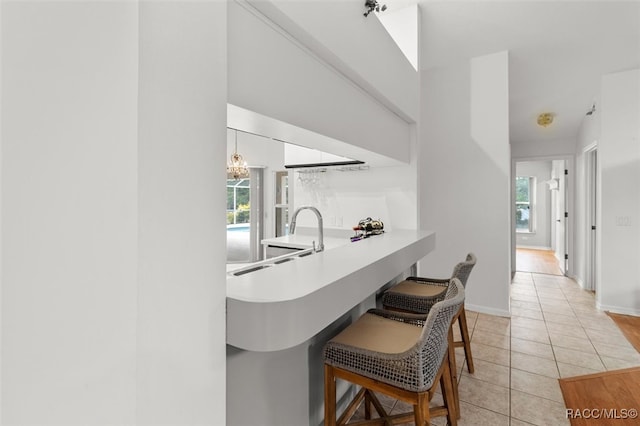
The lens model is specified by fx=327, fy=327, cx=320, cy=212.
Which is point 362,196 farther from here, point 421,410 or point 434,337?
point 421,410

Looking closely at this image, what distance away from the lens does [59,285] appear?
70cm

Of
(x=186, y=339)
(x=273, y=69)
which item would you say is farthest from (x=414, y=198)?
(x=186, y=339)

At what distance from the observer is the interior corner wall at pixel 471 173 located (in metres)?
3.58

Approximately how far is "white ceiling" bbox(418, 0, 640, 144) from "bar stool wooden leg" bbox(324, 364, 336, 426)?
120 inches

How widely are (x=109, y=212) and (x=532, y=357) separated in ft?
10.4

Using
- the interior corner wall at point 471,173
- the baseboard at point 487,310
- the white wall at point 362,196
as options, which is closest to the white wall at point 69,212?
the white wall at point 362,196

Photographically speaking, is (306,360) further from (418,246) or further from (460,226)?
(460,226)

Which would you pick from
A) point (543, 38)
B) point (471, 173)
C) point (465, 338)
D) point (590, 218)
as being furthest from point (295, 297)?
point (590, 218)

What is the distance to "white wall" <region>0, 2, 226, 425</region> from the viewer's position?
0.66 meters

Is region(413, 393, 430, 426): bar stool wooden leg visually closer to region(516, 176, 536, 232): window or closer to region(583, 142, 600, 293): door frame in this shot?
region(583, 142, 600, 293): door frame

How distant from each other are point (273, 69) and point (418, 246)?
1.53m

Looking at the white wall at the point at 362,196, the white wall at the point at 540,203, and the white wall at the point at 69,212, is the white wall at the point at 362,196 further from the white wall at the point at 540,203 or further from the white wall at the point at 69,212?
the white wall at the point at 540,203

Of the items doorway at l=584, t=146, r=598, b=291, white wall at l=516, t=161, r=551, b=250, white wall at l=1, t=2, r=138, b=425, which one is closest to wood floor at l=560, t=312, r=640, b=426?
white wall at l=1, t=2, r=138, b=425

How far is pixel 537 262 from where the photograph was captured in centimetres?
705
